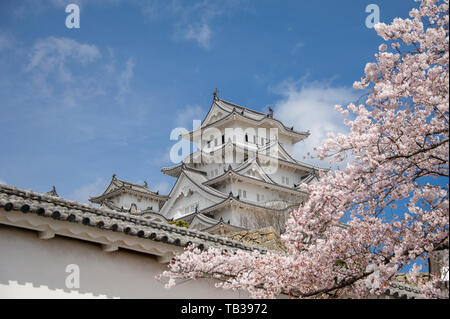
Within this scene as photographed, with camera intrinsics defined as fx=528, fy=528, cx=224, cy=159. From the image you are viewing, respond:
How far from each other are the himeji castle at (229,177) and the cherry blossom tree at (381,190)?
27.2 m

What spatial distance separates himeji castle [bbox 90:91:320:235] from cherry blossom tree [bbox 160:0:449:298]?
27229mm

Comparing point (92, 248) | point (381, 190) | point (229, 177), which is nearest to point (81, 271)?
point (92, 248)

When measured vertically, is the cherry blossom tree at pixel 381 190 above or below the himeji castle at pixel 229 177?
below

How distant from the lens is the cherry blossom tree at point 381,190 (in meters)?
6.29

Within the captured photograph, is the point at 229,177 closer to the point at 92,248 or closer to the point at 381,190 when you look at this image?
the point at 92,248

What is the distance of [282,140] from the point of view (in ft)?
152

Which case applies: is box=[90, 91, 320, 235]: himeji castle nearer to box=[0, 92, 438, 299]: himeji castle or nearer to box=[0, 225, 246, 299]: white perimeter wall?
box=[0, 92, 438, 299]: himeji castle

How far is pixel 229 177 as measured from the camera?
38938 mm

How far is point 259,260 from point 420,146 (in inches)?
113

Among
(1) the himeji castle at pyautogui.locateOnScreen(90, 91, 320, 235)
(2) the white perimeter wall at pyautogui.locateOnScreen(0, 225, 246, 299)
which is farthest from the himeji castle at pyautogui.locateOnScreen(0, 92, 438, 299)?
(1) the himeji castle at pyautogui.locateOnScreen(90, 91, 320, 235)

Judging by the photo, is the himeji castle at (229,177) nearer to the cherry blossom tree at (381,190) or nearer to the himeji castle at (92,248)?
the himeji castle at (92,248)

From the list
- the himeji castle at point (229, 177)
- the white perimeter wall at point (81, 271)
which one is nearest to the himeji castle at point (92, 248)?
the white perimeter wall at point (81, 271)

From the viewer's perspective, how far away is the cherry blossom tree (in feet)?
20.6
